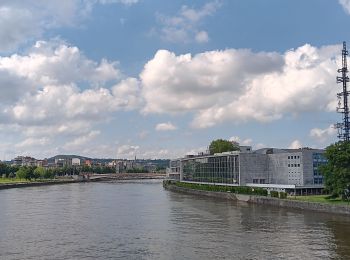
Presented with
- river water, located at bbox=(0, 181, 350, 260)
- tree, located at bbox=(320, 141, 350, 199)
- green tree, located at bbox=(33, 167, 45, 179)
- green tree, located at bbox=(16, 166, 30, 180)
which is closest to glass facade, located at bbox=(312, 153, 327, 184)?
tree, located at bbox=(320, 141, 350, 199)

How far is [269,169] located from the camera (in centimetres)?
7506

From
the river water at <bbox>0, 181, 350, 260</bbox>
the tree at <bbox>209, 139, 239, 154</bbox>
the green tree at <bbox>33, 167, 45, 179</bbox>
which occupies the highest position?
the tree at <bbox>209, 139, 239, 154</bbox>

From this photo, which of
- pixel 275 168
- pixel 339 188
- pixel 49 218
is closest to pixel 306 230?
pixel 339 188

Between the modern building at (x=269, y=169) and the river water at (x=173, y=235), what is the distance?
19.3 meters

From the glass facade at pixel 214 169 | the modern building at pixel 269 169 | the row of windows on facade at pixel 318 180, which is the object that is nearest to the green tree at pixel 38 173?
the glass facade at pixel 214 169

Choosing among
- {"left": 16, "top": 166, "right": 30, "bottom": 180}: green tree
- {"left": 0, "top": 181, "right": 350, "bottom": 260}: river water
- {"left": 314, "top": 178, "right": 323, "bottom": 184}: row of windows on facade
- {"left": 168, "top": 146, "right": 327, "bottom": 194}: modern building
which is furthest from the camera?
{"left": 16, "top": 166, "right": 30, "bottom": 180}: green tree

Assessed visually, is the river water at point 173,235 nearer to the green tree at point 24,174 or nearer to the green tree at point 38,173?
the green tree at point 24,174

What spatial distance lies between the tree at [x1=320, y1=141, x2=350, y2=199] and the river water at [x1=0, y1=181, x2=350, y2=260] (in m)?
5.42

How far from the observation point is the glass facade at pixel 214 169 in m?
76.2

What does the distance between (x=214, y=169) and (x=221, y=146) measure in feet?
113

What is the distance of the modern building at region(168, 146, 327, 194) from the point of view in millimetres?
66688

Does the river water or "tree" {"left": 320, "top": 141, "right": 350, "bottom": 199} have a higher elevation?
"tree" {"left": 320, "top": 141, "right": 350, "bottom": 199}

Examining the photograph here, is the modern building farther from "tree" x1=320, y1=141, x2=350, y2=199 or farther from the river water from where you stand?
the river water

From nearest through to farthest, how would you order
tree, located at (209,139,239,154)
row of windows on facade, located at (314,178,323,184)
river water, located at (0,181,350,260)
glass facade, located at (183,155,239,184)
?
river water, located at (0,181,350,260) → row of windows on facade, located at (314,178,323,184) → glass facade, located at (183,155,239,184) → tree, located at (209,139,239,154)
